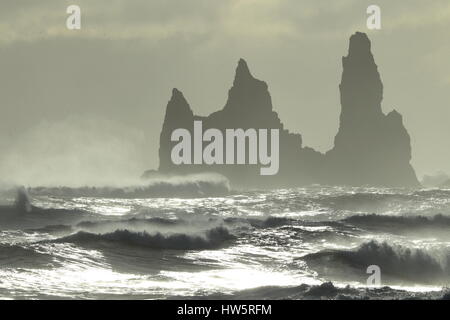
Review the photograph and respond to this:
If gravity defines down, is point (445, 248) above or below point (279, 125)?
below

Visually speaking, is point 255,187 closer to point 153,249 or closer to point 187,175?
point 187,175

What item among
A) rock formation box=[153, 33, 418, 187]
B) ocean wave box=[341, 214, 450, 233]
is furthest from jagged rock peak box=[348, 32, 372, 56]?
ocean wave box=[341, 214, 450, 233]

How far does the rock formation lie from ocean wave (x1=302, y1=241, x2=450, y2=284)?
408 ft

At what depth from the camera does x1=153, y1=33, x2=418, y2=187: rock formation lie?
160500 mm

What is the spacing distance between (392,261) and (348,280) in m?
5.34

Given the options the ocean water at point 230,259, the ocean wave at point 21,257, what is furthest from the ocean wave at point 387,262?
the ocean wave at point 21,257

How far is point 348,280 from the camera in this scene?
27.6m

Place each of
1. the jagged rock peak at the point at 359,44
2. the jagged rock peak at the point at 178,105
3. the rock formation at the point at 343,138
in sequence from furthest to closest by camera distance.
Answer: the rock formation at the point at 343,138 → the jagged rock peak at the point at 359,44 → the jagged rock peak at the point at 178,105

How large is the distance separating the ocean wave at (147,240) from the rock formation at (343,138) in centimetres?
11947

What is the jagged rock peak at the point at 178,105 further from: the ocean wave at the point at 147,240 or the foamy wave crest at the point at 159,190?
the ocean wave at the point at 147,240

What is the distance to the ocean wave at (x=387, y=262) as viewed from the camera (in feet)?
97.5
